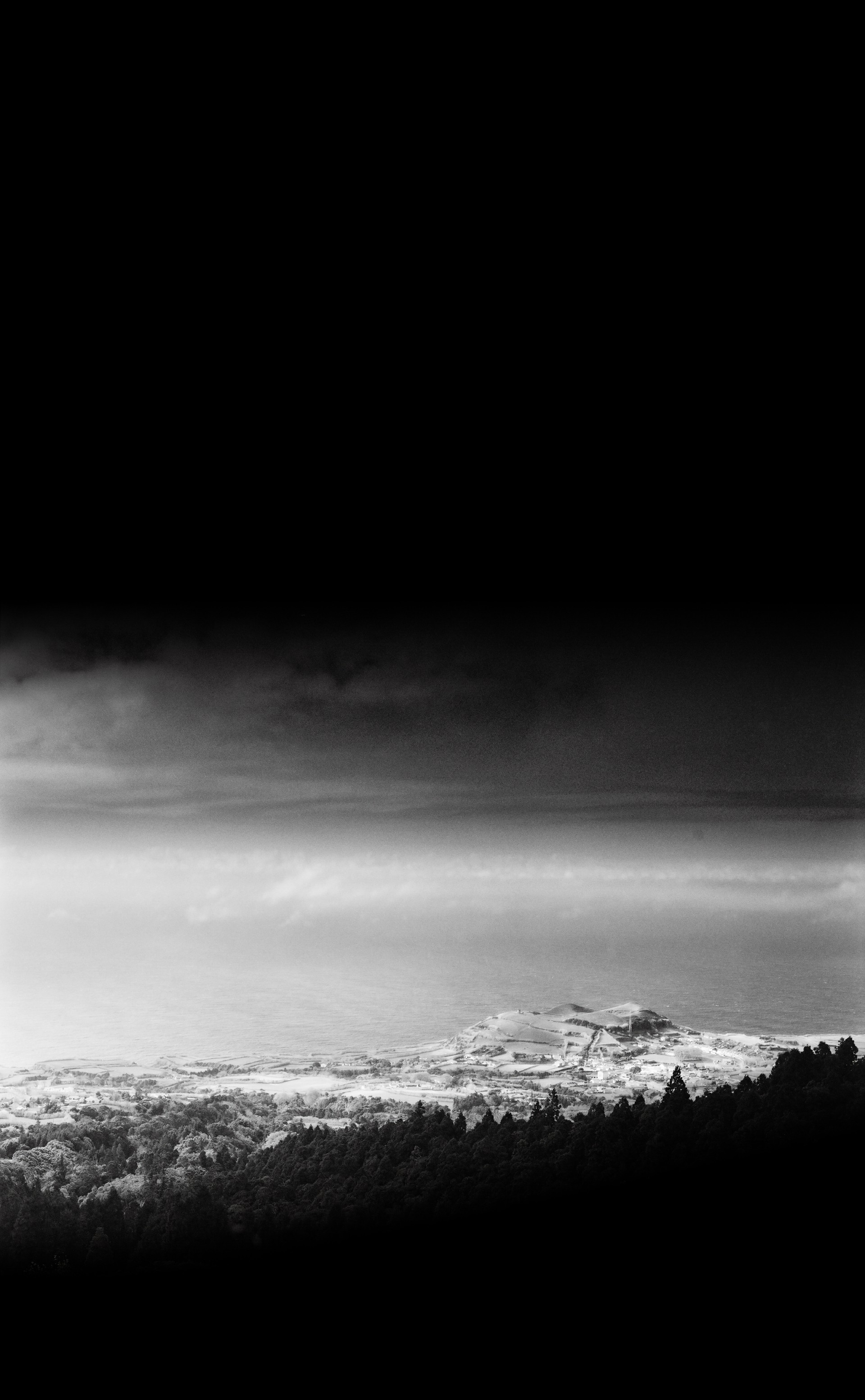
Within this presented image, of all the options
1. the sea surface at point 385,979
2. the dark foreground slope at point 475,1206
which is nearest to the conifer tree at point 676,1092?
the dark foreground slope at point 475,1206

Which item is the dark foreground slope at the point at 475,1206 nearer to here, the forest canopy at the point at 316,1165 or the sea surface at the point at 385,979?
the forest canopy at the point at 316,1165

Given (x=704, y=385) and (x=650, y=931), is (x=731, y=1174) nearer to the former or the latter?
(x=650, y=931)

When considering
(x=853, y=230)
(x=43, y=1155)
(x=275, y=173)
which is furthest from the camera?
(x=43, y=1155)

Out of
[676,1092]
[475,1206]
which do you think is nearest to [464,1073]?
[475,1206]

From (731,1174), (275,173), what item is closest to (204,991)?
(731,1174)

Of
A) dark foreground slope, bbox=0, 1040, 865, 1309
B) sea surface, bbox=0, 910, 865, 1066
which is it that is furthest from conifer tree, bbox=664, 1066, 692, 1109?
sea surface, bbox=0, 910, 865, 1066
